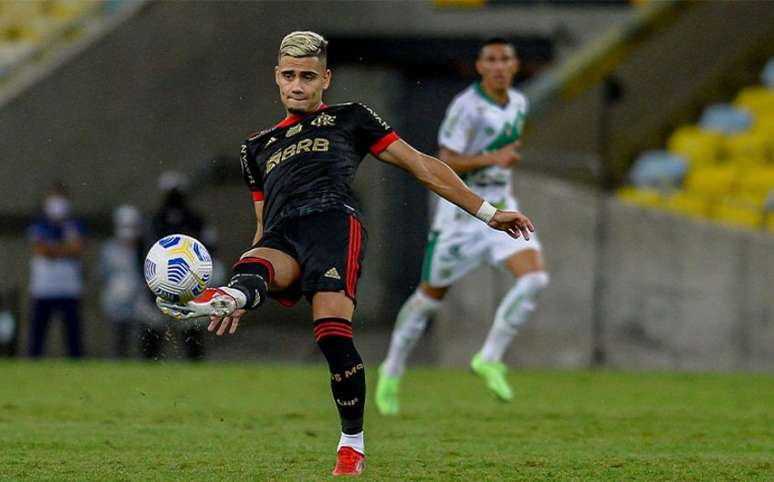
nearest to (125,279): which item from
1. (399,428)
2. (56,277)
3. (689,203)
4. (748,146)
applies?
(56,277)

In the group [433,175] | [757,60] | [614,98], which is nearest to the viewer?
[433,175]

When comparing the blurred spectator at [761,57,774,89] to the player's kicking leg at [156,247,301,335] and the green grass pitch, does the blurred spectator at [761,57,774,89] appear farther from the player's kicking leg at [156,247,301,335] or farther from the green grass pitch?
the player's kicking leg at [156,247,301,335]

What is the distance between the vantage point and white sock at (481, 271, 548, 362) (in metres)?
11.1

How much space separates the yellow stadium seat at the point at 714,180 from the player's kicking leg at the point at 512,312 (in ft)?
24.7

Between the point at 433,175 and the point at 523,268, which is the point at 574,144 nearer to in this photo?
the point at 523,268

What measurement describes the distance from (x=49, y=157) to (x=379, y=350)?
15.8 feet

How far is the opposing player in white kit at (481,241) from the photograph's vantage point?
11.1m

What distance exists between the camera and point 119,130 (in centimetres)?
2027

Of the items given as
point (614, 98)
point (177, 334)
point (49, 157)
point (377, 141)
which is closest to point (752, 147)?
point (614, 98)

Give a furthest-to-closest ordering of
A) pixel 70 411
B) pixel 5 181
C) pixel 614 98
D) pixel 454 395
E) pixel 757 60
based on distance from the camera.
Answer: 1. pixel 757 60
2. pixel 5 181
3. pixel 614 98
4. pixel 454 395
5. pixel 70 411

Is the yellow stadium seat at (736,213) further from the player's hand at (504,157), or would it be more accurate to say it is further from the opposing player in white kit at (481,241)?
the player's hand at (504,157)

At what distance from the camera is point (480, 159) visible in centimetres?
1101

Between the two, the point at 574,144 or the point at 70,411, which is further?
the point at 574,144

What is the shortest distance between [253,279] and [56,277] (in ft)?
36.4
